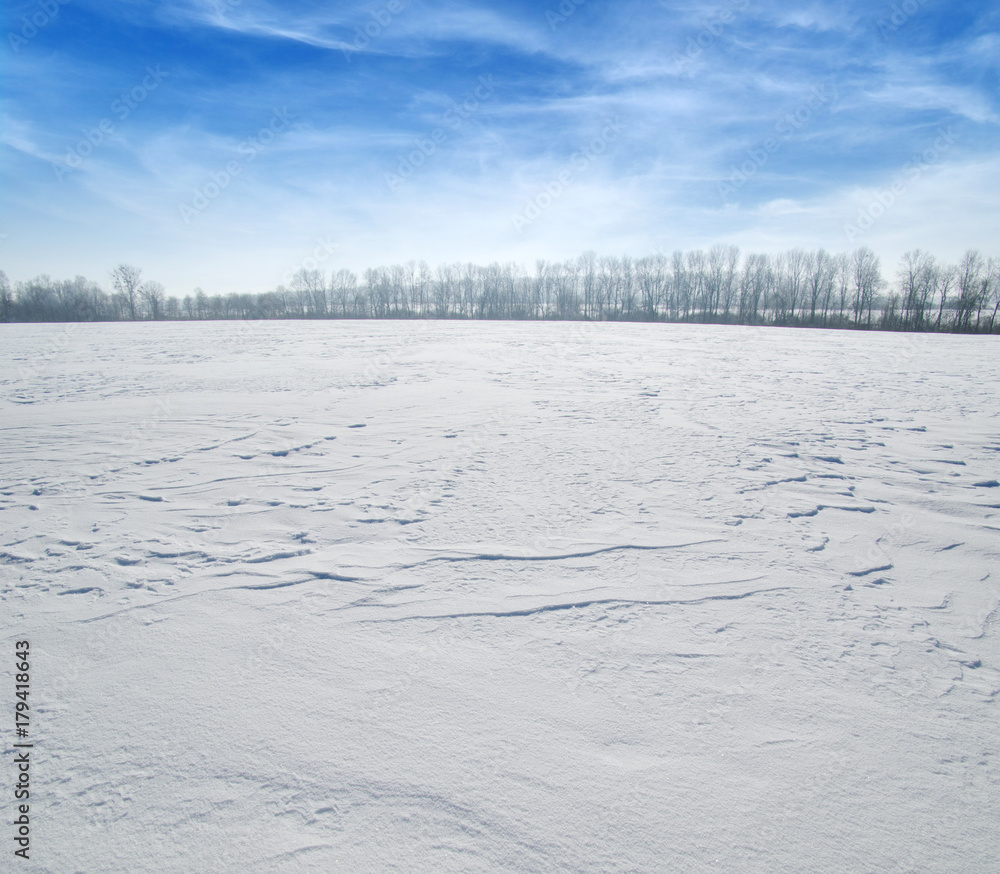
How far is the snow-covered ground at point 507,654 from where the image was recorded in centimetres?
167

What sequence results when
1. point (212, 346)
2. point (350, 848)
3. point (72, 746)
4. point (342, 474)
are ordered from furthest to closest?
point (212, 346) < point (342, 474) < point (72, 746) < point (350, 848)

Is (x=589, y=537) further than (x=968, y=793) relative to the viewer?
Yes

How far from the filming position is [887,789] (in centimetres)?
181

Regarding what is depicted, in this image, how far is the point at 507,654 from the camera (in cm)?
252

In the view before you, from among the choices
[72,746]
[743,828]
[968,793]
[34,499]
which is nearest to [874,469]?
[968,793]

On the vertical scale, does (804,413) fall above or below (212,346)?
below

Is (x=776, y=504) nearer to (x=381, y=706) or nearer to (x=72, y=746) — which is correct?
(x=381, y=706)

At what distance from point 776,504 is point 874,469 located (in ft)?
6.48

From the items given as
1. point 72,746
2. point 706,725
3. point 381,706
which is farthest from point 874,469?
point 72,746

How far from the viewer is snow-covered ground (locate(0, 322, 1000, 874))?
167 centimetres

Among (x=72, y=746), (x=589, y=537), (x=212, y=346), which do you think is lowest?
(x=72, y=746)

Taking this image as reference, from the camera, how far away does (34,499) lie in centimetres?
458

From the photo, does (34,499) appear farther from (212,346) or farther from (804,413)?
(212,346)

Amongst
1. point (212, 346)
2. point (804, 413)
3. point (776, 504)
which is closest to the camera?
point (776, 504)
